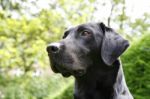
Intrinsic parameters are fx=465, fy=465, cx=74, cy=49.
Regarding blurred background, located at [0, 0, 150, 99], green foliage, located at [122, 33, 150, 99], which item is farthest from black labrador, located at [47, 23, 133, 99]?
blurred background, located at [0, 0, 150, 99]

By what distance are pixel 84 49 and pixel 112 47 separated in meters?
0.24

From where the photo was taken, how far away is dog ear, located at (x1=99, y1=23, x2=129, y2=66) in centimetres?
387

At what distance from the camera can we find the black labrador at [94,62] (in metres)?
3.80

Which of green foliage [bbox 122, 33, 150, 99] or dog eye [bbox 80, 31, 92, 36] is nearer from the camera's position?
dog eye [bbox 80, 31, 92, 36]

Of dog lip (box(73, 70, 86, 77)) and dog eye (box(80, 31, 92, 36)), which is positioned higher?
dog eye (box(80, 31, 92, 36))

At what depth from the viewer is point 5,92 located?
12.3 meters

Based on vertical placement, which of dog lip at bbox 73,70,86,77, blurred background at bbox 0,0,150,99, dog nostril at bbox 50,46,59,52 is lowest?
blurred background at bbox 0,0,150,99

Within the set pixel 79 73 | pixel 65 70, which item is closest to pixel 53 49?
pixel 65 70

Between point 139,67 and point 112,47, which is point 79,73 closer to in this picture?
point 112,47

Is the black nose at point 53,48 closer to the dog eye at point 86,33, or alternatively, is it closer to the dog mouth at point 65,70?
the dog mouth at point 65,70

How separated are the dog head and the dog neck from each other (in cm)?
9

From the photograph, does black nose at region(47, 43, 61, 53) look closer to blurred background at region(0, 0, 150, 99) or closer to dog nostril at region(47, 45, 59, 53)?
dog nostril at region(47, 45, 59, 53)

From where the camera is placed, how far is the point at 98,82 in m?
4.02

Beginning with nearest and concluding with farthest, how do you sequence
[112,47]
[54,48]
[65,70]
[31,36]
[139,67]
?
[54,48]
[65,70]
[112,47]
[139,67]
[31,36]
